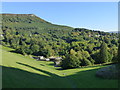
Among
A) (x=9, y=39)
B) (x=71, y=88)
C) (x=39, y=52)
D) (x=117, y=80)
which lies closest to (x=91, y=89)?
(x=71, y=88)

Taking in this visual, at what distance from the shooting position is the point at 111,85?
25.7 metres

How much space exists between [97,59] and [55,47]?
3453 inches

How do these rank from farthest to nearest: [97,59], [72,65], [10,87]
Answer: [97,59], [72,65], [10,87]

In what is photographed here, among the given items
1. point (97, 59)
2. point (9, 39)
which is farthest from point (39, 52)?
point (97, 59)

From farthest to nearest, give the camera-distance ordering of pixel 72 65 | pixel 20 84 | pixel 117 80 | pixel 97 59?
pixel 97 59 → pixel 72 65 → pixel 117 80 → pixel 20 84

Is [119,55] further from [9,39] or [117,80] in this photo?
[9,39]

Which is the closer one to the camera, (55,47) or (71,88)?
(71,88)

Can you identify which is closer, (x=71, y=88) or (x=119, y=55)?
(x=71, y=88)

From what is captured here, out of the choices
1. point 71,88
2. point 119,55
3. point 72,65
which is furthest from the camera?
point 72,65

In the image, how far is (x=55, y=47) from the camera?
155 m

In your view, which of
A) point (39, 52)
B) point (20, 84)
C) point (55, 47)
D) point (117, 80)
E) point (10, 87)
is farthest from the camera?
point (55, 47)

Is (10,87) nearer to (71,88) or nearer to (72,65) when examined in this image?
(71,88)

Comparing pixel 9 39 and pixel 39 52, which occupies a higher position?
pixel 9 39

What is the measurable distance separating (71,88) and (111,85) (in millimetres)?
6782
